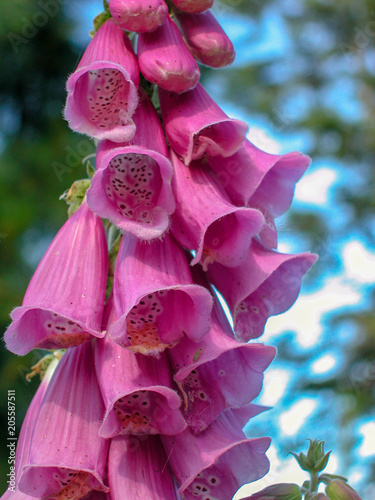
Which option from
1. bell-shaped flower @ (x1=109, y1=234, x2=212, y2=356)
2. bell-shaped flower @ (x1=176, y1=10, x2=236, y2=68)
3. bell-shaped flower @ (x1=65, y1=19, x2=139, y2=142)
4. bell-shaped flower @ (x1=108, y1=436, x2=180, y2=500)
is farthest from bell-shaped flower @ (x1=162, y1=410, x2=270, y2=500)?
bell-shaped flower @ (x1=176, y1=10, x2=236, y2=68)

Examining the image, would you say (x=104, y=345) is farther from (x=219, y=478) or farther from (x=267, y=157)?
(x=267, y=157)

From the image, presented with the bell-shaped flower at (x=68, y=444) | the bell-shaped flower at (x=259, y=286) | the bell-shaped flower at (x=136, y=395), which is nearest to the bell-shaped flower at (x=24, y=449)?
the bell-shaped flower at (x=68, y=444)

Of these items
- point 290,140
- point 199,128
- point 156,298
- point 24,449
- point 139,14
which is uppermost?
point 139,14

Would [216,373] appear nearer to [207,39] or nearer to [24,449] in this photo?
[24,449]

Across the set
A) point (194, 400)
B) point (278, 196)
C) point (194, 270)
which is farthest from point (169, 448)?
point (278, 196)

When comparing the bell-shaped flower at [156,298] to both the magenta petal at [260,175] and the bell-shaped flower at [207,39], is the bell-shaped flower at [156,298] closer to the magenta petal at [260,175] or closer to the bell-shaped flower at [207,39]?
the magenta petal at [260,175]

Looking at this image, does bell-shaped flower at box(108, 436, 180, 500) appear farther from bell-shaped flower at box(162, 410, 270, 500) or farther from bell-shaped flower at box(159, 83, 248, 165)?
bell-shaped flower at box(159, 83, 248, 165)

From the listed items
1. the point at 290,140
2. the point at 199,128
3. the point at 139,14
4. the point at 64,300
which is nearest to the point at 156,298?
the point at 64,300
